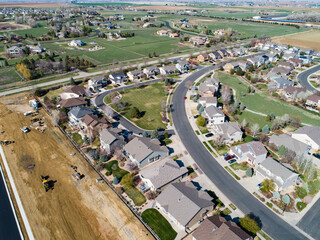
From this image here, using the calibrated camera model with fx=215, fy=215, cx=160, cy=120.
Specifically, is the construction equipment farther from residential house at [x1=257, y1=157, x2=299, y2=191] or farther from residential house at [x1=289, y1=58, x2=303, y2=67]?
residential house at [x1=289, y1=58, x2=303, y2=67]

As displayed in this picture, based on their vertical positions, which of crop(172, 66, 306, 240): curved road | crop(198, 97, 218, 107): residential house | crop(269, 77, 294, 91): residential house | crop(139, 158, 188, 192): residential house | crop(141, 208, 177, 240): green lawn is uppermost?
crop(269, 77, 294, 91): residential house

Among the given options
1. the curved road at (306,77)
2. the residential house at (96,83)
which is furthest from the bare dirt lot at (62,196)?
the curved road at (306,77)

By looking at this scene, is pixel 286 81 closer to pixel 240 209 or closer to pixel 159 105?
pixel 159 105

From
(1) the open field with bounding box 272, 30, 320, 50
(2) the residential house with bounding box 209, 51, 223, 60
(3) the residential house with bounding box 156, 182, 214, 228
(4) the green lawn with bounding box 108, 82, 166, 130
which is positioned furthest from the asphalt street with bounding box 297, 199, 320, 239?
(1) the open field with bounding box 272, 30, 320, 50

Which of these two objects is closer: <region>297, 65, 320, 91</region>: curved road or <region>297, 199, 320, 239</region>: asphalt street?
<region>297, 199, 320, 239</region>: asphalt street

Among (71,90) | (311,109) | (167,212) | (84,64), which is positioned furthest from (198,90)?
(84,64)

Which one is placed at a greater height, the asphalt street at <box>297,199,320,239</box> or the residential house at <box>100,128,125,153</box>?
the residential house at <box>100,128,125,153</box>

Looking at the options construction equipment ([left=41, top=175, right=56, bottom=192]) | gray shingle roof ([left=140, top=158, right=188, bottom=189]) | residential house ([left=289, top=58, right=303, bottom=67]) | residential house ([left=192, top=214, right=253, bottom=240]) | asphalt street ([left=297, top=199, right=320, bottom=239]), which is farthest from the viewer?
residential house ([left=289, top=58, right=303, bottom=67])
